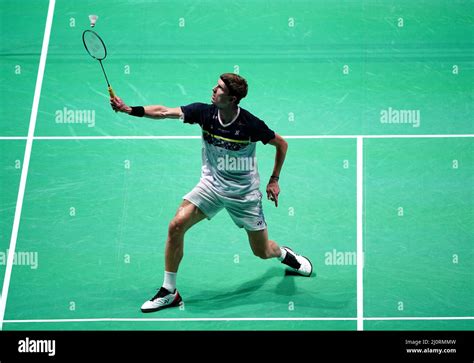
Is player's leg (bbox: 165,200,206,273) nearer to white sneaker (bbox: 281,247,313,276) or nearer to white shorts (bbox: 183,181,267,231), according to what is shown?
white shorts (bbox: 183,181,267,231)

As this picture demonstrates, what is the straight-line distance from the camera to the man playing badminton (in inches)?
434

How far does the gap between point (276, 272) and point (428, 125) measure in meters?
3.23

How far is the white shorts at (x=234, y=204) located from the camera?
36.4ft

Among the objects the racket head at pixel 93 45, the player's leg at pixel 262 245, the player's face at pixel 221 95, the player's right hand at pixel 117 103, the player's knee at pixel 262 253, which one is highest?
the racket head at pixel 93 45

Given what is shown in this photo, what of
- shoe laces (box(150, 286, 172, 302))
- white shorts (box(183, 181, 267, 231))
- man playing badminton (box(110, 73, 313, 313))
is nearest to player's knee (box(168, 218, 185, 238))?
man playing badminton (box(110, 73, 313, 313))

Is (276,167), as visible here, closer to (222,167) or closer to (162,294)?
(222,167)

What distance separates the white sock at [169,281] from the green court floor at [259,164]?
0.26 m

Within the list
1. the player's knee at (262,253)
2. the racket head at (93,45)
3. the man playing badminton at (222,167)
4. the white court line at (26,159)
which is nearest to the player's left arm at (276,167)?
the man playing badminton at (222,167)

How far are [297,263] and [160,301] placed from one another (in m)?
1.56

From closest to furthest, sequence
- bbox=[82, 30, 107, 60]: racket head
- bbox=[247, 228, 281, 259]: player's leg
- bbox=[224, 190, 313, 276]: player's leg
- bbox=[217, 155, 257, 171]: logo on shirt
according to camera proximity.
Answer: bbox=[217, 155, 257, 171]: logo on shirt → bbox=[224, 190, 313, 276]: player's leg → bbox=[247, 228, 281, 259]: player's leg → bbox=[82, 30, 107, 60]: racket head

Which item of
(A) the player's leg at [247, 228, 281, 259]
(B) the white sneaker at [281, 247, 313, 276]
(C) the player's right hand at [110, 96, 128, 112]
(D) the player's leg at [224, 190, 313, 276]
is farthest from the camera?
(B) the white sneaker at [281, 247, 313, 276]

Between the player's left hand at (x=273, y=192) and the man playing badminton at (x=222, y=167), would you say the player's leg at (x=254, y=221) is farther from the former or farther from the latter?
the player's left hand at (x=273, y=192)

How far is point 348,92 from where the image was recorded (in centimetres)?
1454
